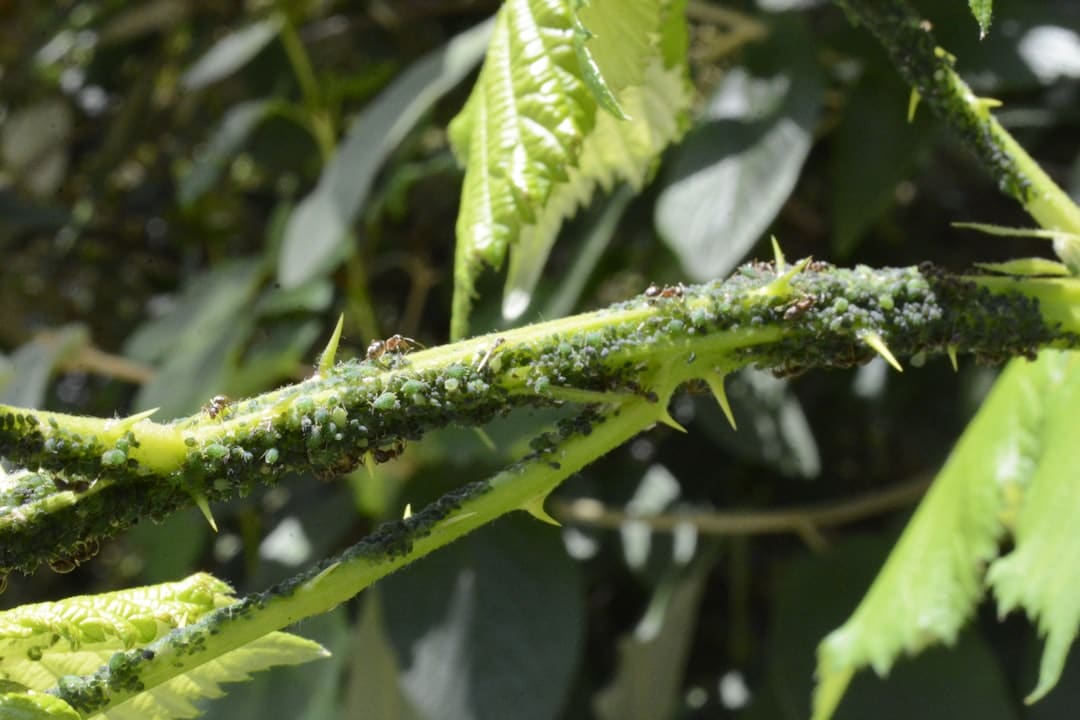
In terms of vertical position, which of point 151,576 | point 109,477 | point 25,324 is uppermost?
point 109,477

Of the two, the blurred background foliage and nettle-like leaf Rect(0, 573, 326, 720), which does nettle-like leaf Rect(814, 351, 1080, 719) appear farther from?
nettle-like leaf Rect(0, 573, 326, 720)

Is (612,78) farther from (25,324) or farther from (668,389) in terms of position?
(25,324)

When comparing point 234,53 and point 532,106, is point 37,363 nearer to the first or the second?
point 234,53

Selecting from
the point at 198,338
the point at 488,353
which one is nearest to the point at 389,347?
the point at 488,353

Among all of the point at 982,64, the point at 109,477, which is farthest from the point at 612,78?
the point at 982,64

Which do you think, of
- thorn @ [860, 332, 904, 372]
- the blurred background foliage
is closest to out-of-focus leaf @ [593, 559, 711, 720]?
the blurred background foliage

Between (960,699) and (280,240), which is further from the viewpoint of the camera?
(280,240)

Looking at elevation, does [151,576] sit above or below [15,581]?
above
